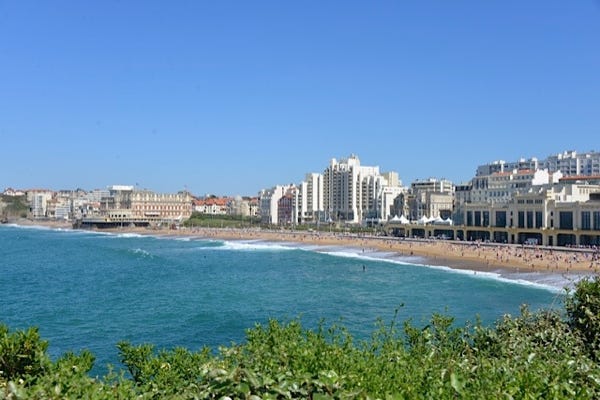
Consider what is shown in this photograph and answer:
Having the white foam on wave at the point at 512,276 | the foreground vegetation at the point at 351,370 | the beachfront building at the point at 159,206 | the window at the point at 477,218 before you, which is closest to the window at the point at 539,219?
the window at the point at 477,218

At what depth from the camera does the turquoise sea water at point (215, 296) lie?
91.6 feet

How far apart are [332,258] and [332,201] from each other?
255 feet

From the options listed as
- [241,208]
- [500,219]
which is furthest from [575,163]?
[241,208]

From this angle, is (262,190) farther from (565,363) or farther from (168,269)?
(565,363)

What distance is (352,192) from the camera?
145 meters

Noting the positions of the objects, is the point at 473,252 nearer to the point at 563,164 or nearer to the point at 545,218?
the point at 545,218

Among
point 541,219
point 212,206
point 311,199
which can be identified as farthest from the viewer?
point 212,206

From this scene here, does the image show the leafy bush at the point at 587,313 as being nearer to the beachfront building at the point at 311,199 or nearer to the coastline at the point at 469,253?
the coastline at the point at 469,253

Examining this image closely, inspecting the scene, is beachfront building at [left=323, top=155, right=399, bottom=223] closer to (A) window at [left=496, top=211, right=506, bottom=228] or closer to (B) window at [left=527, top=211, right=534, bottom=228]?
(A) window at [left=496, top=211, right=506, bottom=228]

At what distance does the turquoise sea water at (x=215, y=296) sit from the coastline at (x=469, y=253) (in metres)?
4.54

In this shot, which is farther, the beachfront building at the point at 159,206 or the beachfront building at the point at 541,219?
the beachfront building at the point at 159,206

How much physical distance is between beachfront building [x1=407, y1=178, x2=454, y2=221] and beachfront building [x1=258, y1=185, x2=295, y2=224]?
41333 mm

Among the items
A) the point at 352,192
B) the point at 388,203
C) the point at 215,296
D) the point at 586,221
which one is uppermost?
the point at 352,192

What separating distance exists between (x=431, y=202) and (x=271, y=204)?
52.1 meters
